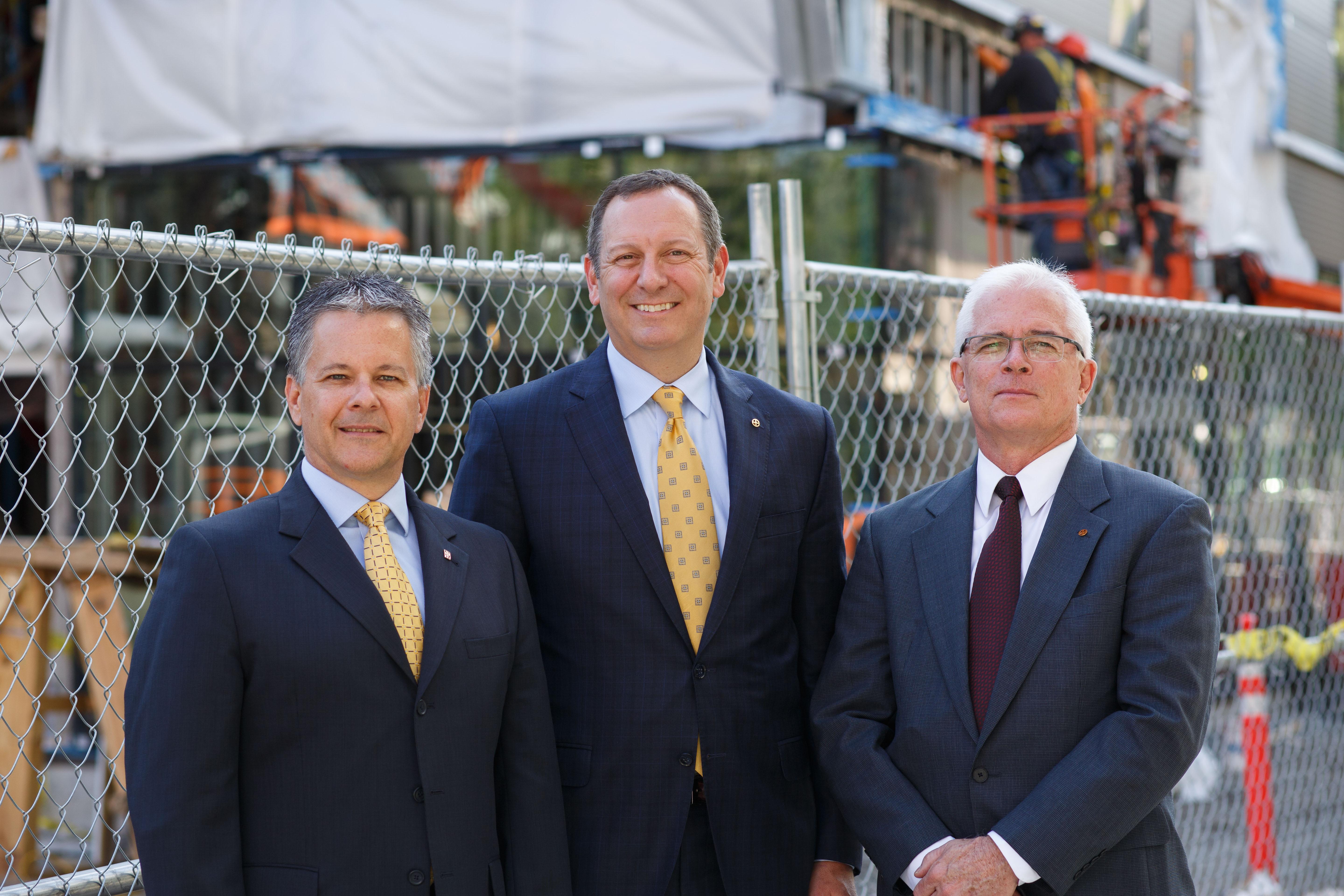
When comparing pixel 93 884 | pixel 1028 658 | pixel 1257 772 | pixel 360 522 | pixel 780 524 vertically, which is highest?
pixel 360 522

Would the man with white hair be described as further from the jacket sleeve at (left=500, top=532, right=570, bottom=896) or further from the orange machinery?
the orange machinery

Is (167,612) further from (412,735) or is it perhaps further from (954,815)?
(954,815)

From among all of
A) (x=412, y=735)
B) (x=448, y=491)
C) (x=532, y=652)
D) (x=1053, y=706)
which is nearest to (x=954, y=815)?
(x=1053, y=706)

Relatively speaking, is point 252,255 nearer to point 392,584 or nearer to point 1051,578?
point 392,584

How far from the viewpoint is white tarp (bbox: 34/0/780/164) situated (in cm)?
859

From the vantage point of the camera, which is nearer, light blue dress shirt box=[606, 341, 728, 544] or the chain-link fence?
light blue dress shirt box=[606, 341, 728, 544]

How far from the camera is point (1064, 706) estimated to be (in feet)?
8.14

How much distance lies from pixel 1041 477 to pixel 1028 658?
1.32ft

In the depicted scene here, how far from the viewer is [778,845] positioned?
2736 mm

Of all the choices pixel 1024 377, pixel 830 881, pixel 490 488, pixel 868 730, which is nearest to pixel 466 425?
pixel 490 488

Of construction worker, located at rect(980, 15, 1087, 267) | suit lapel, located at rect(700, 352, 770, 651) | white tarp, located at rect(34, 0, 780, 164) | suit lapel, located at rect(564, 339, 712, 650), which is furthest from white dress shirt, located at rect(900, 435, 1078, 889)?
construction worker, located at rect(980, 15, 1087, 267)

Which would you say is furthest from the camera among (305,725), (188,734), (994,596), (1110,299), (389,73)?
(389,73)

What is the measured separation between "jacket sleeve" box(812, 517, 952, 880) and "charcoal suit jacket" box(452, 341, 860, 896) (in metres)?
0.12

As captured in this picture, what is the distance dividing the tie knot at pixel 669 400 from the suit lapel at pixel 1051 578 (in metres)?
0.83
